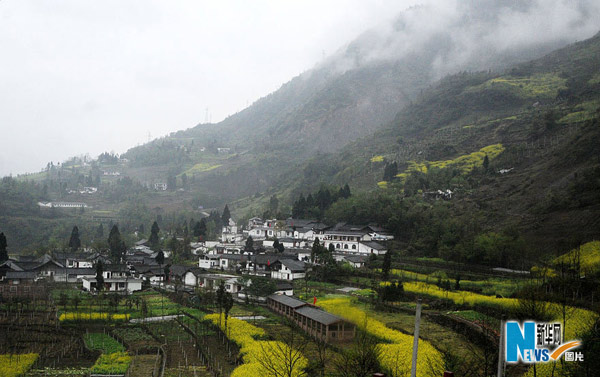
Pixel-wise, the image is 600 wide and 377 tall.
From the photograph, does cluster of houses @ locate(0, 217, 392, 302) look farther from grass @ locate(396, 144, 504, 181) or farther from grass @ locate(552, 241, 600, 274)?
grass @ locate(396, 144, 504, 181)

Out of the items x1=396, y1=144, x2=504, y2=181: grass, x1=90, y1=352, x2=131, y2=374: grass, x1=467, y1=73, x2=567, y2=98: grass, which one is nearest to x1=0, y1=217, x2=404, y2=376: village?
x1=90, y1=352, x2=131, y2=374: grass

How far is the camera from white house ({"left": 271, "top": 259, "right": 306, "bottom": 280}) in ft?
177

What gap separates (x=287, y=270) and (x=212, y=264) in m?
14.2

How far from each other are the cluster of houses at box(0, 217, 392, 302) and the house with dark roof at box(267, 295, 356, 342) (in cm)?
680

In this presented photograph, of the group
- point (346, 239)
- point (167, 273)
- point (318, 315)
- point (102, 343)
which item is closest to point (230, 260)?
point (167, 273)

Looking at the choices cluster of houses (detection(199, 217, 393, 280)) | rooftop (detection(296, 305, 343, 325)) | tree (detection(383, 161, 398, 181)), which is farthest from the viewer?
tree (detection(383, 161, 398, 181))

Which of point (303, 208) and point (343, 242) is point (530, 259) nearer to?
point (343, 242)

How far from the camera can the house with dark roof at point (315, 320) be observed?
27188mm

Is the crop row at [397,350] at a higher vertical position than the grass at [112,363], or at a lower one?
higher

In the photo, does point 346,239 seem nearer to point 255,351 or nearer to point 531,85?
point 255,351

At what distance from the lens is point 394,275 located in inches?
1833

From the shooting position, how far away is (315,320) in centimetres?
2997

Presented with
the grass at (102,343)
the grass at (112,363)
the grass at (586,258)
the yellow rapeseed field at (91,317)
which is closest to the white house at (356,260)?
the grass at (586,258)

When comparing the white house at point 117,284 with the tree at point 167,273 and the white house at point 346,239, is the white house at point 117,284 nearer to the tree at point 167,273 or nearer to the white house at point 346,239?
the tree at point 167,273
